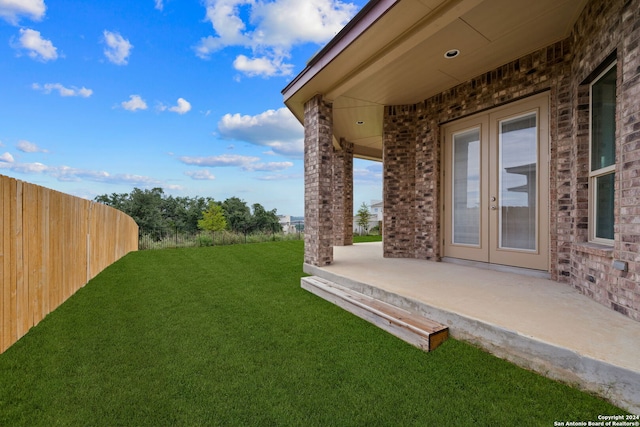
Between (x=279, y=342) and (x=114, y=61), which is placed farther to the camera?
(x=114, y=61)

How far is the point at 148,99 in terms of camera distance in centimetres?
1473

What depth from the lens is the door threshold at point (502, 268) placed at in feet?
12.6

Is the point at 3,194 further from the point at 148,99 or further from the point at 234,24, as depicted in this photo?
the point at 148,99

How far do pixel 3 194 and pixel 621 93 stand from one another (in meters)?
5.53

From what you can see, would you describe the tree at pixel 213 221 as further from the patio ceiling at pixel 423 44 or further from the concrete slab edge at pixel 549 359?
the concrete slab edge at pixel 549 359

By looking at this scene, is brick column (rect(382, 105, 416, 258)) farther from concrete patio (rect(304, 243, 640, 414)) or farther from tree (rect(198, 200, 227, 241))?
tree (rect(198, 200, 227, 241))

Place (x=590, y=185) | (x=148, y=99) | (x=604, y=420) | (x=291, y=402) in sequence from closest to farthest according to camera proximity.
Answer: (x=604, y=420) → (x=291, y=402) → (x=590, y=185) → (x=148, y=99)

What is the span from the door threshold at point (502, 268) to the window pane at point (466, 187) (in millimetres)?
331

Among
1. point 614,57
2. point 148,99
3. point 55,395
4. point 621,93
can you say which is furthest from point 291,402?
point 148,99

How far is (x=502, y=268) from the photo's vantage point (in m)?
4.29

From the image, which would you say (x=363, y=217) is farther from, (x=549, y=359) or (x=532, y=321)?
(x=549, y=359)

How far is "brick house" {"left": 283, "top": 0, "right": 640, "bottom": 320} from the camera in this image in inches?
101

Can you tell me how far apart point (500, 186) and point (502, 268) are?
1268 millimetres

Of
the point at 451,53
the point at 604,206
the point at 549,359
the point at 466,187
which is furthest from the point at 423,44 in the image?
the point at 549,359
